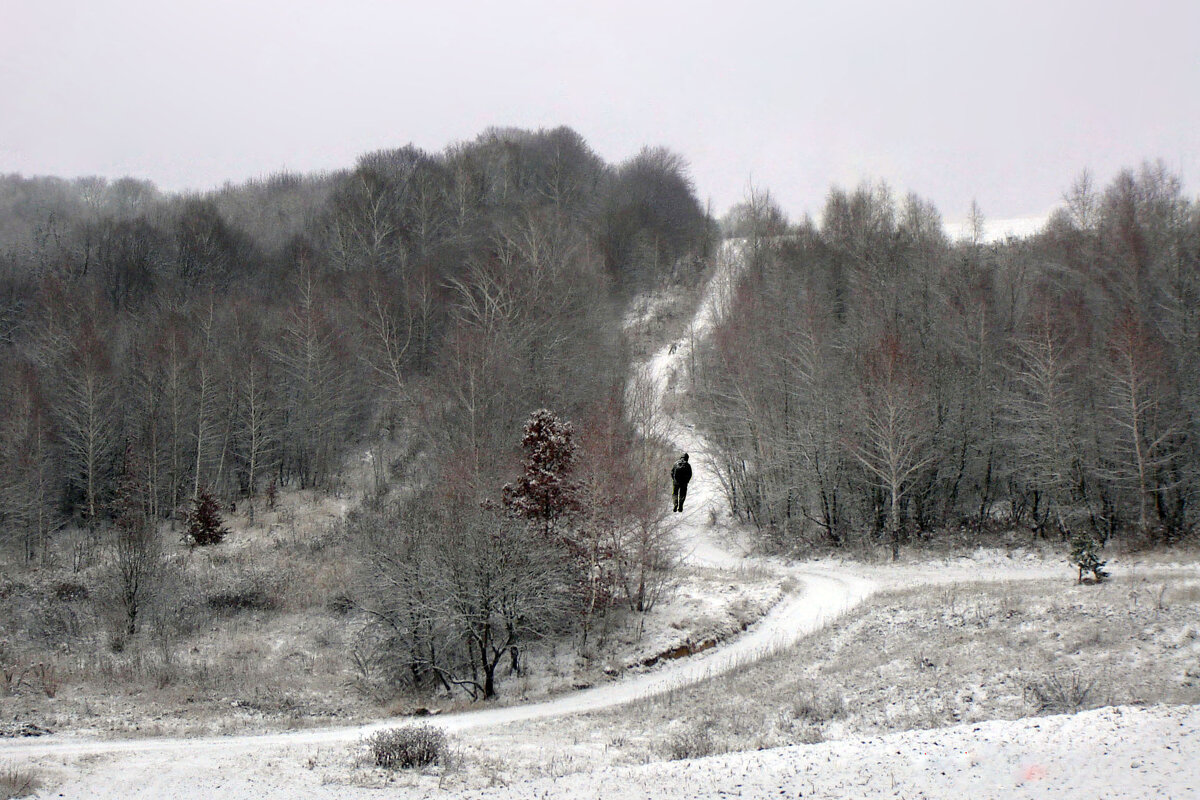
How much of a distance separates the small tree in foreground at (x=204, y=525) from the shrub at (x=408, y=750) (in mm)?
29278

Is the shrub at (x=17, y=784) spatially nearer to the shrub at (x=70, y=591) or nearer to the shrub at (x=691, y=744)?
the shrub at (x=691, y=744)

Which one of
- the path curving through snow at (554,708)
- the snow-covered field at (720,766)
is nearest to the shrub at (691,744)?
the snow-covered field at (720,766)

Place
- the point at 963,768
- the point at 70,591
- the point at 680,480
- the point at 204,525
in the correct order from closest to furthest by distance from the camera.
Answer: the point at 963,768 → the point at 70,591 → the point at 204,525 → the point at 680,480

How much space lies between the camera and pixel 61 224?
82562 millimetres

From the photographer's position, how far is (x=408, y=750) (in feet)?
38.0

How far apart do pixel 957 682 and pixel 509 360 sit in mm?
32979

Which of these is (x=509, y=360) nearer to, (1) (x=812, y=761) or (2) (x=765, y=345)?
(2) (x=765, y=345)

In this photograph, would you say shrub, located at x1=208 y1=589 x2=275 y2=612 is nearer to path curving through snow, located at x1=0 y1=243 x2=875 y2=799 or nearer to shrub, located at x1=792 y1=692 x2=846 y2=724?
path curving through snow, located at x1=0 y1=243 x2=875 y2=799

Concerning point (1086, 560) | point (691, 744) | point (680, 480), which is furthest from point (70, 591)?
point (1086, 560)

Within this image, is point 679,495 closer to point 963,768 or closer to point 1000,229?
point 963,768

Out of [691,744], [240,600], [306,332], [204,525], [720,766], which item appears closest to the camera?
[720,766]

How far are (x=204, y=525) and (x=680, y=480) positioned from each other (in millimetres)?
24095

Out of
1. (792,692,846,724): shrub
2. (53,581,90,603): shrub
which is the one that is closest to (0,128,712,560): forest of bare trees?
(53,581,90,603): shrub

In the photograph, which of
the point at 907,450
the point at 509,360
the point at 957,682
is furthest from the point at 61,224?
the point at 957,682
